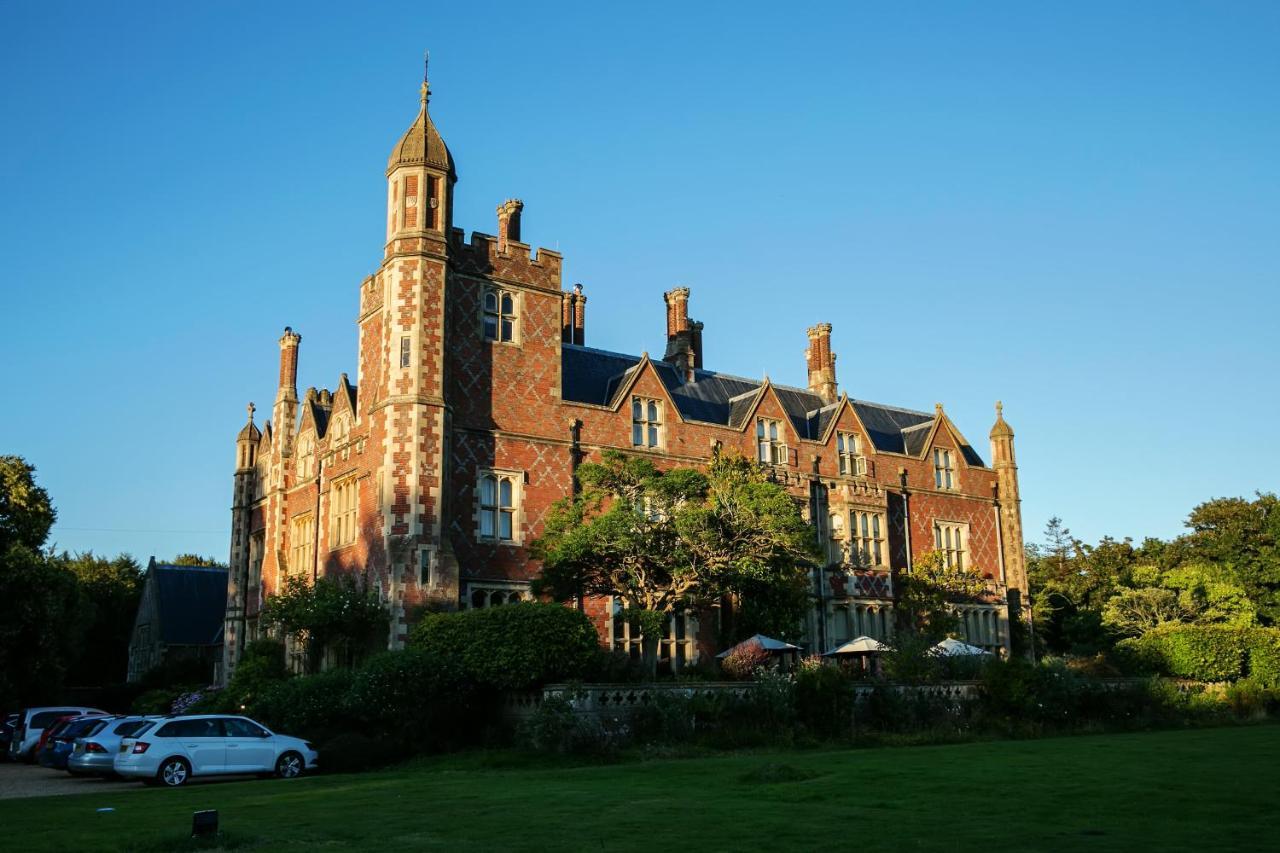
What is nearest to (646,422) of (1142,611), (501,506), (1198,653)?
(501,506)

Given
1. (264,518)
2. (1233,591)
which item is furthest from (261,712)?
(1233,591)

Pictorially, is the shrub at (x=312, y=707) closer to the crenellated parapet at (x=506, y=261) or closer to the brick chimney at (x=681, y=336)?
the crenellated parapet at (x=506, y=261)

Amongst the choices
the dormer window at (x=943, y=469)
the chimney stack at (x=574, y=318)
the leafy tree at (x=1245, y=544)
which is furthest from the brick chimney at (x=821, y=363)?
the leafy tree at (x=1245, y=544)

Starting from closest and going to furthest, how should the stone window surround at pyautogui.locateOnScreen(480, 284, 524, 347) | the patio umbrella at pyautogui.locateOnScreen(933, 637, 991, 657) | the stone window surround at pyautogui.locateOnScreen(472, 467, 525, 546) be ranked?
the stone window surround at pyautogui.locateOnScreen(472, 467, 525, 546)
the patio umbrella at pyautogui.locateOnScreen(933, 637, 991, 657)
the stone window surround at pyautogui.locateOnScreen(480, 284, 524, 347)

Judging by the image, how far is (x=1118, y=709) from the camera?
1209 inches

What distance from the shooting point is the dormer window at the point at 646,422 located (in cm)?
3744

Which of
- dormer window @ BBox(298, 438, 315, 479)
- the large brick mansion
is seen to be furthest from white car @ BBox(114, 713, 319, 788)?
dormer window @ BBox(298, 438, 315, 479)

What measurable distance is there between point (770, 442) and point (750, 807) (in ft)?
88.7

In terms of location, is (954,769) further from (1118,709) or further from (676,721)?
(1118,709)

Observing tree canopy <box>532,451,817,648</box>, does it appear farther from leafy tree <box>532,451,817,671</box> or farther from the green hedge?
the green hedge

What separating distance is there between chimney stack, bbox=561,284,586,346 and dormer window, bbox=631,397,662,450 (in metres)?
6.79

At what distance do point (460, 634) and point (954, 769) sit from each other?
39.6 ft

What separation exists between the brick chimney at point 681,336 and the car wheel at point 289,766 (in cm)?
2319

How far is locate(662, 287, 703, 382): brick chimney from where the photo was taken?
43.4 m
